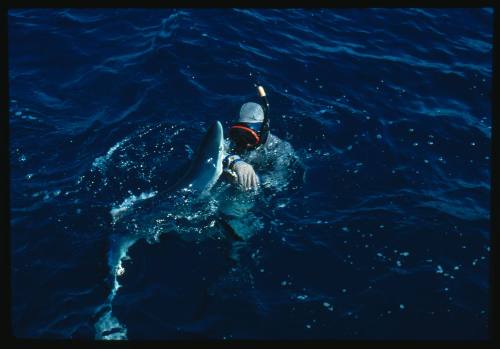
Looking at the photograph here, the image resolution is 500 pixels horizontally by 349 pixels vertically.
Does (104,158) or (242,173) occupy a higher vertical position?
(242,173)

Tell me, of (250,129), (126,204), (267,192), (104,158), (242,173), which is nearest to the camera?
(242,173)

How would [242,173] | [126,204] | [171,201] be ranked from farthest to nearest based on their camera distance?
[126,204] → [242,173] → [171,201]

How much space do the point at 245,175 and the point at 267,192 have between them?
1136mm

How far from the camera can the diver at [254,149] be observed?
813 centimetres

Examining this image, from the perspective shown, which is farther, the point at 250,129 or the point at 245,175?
the point at 250,129

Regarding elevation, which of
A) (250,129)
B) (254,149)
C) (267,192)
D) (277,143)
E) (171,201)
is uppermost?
(250,129)

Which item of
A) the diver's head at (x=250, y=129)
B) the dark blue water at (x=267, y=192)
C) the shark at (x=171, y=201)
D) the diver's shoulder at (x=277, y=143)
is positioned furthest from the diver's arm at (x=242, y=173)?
the diver's shoulder at (x=277, y=143)

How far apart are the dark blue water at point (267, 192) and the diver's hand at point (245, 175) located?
0.71 metres

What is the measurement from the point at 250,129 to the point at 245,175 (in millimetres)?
980

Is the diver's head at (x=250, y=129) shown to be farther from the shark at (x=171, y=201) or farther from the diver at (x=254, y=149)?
the shark at (x=171, y=201)

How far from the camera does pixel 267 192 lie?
29.5 feet

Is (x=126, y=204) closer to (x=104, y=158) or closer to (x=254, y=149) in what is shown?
(x=104, y=158)

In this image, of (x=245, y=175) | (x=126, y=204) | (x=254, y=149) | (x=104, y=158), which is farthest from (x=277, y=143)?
(x=104, y=158)

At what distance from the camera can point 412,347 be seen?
5.96 m
